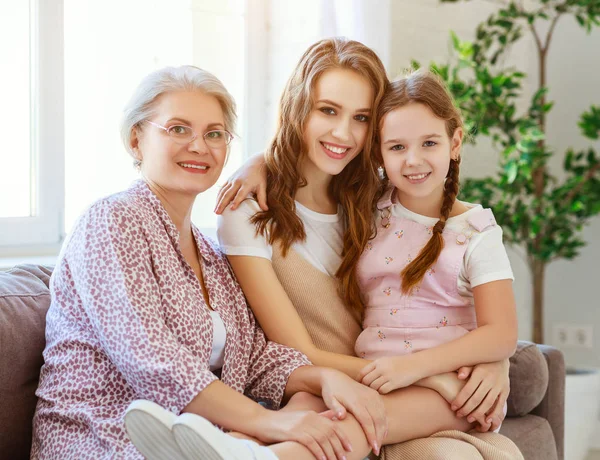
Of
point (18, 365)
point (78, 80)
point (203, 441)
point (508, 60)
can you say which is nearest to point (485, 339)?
point (203, 441)

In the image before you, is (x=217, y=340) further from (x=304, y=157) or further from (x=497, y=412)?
(x=497, y=412)

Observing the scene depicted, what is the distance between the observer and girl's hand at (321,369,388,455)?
5.10ft

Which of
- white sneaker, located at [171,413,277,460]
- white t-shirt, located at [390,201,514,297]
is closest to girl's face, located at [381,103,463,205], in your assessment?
white t-shirt, located at [390,201,514,297]

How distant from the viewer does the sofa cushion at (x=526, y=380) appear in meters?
2.11

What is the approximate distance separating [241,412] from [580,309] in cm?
279

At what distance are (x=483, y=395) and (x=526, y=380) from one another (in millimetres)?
460

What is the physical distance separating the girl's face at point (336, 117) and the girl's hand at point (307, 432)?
64 cm

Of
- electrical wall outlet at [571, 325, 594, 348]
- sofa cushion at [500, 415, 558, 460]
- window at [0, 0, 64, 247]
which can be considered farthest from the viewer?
electrical wall outlet at [571, 325, 594, 348]

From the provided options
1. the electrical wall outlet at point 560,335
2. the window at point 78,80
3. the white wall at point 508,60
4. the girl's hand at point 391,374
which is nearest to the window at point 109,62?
the window at point 78,80

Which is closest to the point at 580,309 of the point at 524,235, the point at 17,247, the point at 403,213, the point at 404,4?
the point at 524,235

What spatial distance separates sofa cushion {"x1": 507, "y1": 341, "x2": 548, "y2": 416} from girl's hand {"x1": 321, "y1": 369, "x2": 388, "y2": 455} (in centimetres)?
64

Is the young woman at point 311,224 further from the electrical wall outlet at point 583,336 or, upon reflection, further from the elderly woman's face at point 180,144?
the electrical wall outlet at point 583,336

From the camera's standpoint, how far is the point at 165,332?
4.85 ft

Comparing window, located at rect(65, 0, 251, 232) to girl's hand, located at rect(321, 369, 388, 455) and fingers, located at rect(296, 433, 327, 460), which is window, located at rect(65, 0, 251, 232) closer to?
girl's hand, located at rect(321, 369, 388, 455)
